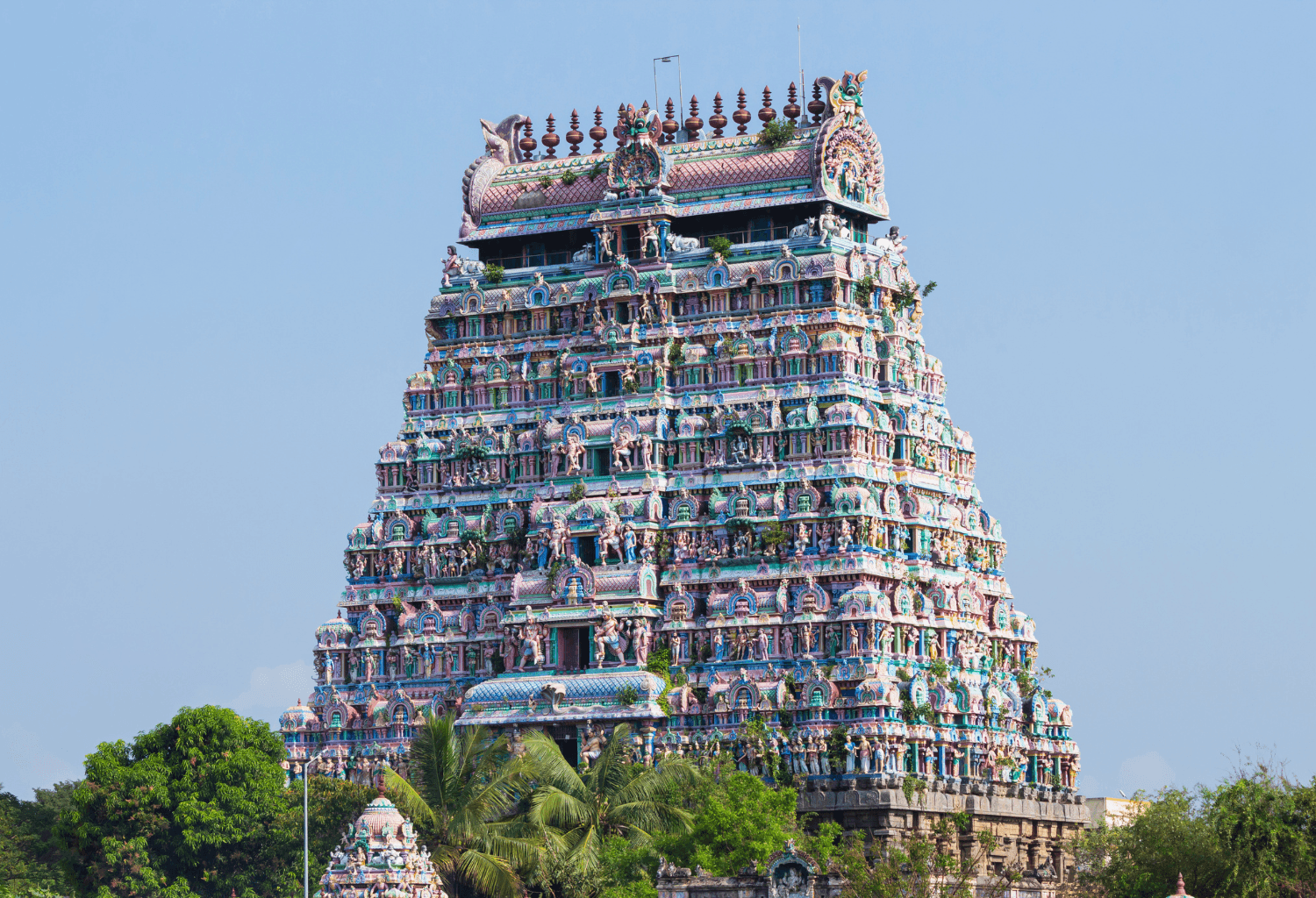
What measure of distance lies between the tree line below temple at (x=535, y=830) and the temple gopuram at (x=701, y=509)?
3.89 m

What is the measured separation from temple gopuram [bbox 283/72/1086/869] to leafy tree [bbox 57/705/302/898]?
15.1 feet

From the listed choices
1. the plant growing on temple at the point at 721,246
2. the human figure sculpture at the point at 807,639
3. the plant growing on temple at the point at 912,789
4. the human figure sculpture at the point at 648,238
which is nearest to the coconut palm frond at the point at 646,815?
the plant growing on temple at the point at 912,789

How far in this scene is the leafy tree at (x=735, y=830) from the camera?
11269cm

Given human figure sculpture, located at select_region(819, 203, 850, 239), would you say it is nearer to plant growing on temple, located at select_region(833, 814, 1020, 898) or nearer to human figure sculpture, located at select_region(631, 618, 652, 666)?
human figure sculpture, located at select_region(631, 618, 652, 666)

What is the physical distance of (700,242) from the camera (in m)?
144

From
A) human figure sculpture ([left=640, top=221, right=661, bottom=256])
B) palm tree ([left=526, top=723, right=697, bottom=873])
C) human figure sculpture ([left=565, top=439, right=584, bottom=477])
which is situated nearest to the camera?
palm tree ([left=526, top=723, right=697, bottom=873])

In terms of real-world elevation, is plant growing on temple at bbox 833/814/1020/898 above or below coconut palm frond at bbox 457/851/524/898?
below

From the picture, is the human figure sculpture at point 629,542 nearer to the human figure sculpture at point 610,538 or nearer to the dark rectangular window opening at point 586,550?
the human figure sculpture at point 610,538

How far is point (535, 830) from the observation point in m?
124

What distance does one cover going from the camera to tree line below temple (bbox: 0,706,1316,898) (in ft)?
364

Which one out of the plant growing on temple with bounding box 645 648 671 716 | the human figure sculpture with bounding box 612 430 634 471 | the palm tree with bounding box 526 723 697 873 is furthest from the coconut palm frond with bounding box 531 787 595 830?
the human figure sculpture with bounding box 612 430 634 471

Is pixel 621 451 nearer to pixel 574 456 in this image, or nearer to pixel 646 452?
pixel 646 452

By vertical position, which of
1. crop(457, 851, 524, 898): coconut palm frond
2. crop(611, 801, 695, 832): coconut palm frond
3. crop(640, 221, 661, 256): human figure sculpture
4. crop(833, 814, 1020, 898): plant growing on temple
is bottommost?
crop(833, 814, 1020, 898): plant growing on temple

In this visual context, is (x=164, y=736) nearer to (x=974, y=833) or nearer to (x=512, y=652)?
(x=512, y=652)
